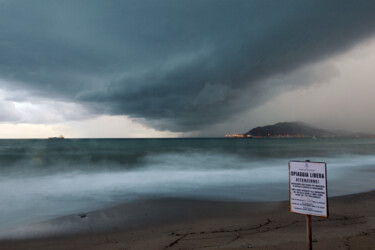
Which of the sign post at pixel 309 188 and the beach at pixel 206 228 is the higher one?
the sign post at pixel 309 188

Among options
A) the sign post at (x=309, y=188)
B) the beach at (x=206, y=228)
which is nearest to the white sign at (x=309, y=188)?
the sign post at (x=309, y=188)

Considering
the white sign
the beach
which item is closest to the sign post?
the white sign

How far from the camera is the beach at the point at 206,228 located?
19.4 feet

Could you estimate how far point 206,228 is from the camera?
282 inches

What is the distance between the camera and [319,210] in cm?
394

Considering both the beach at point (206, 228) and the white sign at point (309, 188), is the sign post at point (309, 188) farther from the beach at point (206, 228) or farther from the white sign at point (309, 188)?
the beach at point (206, 228)

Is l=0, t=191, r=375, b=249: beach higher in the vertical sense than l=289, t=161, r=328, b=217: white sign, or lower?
lower

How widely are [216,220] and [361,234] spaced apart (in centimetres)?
415

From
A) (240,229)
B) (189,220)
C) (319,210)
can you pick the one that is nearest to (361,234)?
(240,229)

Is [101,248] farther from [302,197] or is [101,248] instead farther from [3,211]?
[3,211]

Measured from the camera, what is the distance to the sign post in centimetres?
389

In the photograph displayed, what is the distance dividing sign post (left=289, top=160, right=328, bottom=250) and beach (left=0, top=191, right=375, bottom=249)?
2.07 meters

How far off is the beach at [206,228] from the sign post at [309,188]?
81.6 inches

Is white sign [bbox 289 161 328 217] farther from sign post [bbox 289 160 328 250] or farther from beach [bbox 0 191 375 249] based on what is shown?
beach [bbox 0 191 375 249]
